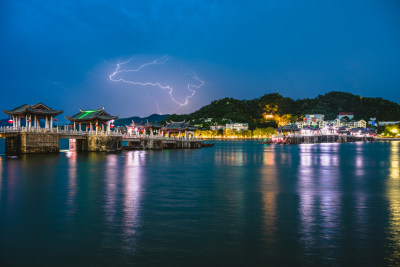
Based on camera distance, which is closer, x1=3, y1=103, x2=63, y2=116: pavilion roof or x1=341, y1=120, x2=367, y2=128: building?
x1=3, y1=103, x2=63, y2=116: pavilion roof

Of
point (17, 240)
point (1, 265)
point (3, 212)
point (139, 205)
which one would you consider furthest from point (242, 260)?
point (3, 212)

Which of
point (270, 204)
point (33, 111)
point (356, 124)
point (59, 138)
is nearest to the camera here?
point (270, 204)

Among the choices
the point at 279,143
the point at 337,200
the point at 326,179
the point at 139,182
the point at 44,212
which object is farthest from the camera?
the point at 279,143

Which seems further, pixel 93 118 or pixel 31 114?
pixel 93 118

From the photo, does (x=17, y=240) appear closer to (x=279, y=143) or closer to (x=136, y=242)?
(x=136, y=242)

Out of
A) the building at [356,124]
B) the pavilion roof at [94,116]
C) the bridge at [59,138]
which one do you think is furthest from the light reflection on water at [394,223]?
the building at [356,124]

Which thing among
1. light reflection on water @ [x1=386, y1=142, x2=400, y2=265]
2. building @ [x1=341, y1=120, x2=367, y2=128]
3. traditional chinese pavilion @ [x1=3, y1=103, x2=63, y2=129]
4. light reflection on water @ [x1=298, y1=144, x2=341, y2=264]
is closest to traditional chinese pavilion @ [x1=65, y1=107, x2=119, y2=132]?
traditional chinese pavilion @ [x1=3, y1=103, x2=63, y2=129]

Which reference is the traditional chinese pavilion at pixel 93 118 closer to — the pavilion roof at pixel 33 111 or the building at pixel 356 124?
the pavilion roof at pixel 33 111

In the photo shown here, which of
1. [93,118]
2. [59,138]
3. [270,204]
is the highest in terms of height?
[93,118]

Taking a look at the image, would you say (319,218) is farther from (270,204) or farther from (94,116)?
(94,116)

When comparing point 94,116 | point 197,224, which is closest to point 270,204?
point 197,224

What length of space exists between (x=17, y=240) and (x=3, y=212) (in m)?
4.96

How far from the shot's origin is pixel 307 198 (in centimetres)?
1908

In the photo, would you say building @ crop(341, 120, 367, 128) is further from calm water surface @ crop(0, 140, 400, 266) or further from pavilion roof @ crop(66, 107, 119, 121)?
calm water surface @ crop(0, 140, 400, 266)
